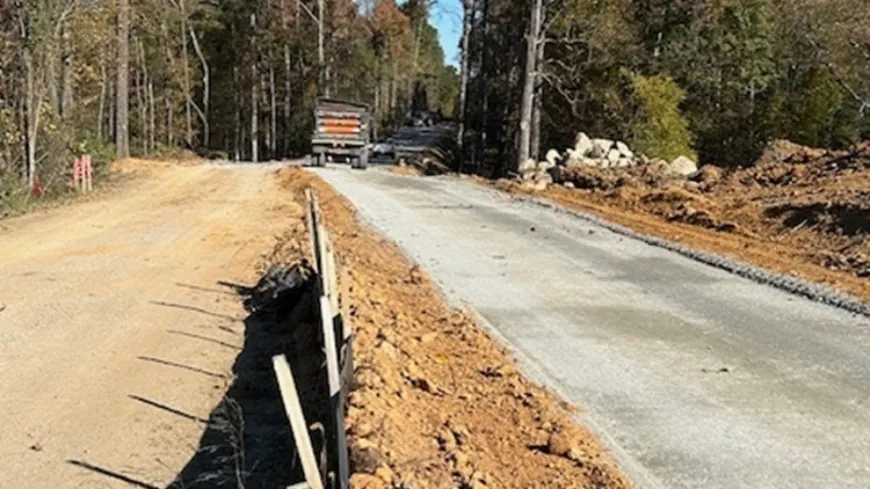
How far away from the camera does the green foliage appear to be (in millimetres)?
32219

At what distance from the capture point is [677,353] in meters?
8.02

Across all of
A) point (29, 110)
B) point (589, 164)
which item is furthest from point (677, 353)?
point (589, 164)

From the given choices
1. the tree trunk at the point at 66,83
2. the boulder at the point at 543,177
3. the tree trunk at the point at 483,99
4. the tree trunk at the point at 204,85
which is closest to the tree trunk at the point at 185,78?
the tree trunk at the point at 204,85

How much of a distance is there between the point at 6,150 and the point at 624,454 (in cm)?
1793

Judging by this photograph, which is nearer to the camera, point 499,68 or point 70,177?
point 70,177

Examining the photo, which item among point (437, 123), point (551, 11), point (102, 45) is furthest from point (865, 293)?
point (437, 123)

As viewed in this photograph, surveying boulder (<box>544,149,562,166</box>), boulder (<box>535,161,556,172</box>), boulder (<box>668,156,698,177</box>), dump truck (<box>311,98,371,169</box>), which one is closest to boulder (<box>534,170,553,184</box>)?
boulder (<box>535,161,556,172</box>)

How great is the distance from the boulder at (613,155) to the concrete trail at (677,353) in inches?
536

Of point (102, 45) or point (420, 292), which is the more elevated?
point (102, 45)

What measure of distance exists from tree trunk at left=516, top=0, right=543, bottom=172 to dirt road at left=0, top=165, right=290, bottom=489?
12063mm

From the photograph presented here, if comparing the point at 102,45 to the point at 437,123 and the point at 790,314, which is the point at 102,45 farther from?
the point at 437,123

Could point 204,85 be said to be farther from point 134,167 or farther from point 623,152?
point 623,152

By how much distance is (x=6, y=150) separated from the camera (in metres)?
20.1

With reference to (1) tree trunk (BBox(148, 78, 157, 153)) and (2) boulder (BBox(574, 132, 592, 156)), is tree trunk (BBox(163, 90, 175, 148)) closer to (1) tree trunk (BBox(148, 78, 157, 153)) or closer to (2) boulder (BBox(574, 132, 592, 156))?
(1) tree trunk (BBox(148, 78, 157, 153))
